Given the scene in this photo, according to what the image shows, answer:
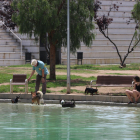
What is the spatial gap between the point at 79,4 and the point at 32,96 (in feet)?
29.1

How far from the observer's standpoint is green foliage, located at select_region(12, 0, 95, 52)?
21.7m

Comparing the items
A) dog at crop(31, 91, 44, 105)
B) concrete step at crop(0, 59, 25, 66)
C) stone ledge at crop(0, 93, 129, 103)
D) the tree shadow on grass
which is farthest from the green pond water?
concrete step at crop(0, 59, 25, 66)

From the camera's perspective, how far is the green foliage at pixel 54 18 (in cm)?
2170

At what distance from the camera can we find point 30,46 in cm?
4253

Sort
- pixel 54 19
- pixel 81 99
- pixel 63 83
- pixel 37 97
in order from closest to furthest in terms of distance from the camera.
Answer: pixel 37 97 < pixel 81 99 < pixel 63 83 < pixel 54 19

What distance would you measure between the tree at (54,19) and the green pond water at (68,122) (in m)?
7.90

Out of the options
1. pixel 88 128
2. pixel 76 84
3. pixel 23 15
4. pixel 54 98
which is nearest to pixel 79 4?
pixel 23 15

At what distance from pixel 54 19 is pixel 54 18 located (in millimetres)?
59

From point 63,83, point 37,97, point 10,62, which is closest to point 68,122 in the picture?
point 37,97

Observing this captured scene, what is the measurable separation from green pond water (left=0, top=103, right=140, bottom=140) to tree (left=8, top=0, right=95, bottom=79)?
7.90 meters

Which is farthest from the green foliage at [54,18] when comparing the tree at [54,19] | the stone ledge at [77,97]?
the stone ledge at [77,97]

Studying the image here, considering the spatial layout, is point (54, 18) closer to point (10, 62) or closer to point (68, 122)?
point (68, 122)

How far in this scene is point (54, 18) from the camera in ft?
71.8

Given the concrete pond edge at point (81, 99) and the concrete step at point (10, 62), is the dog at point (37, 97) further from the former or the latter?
the concrete step at point (10, 62)
